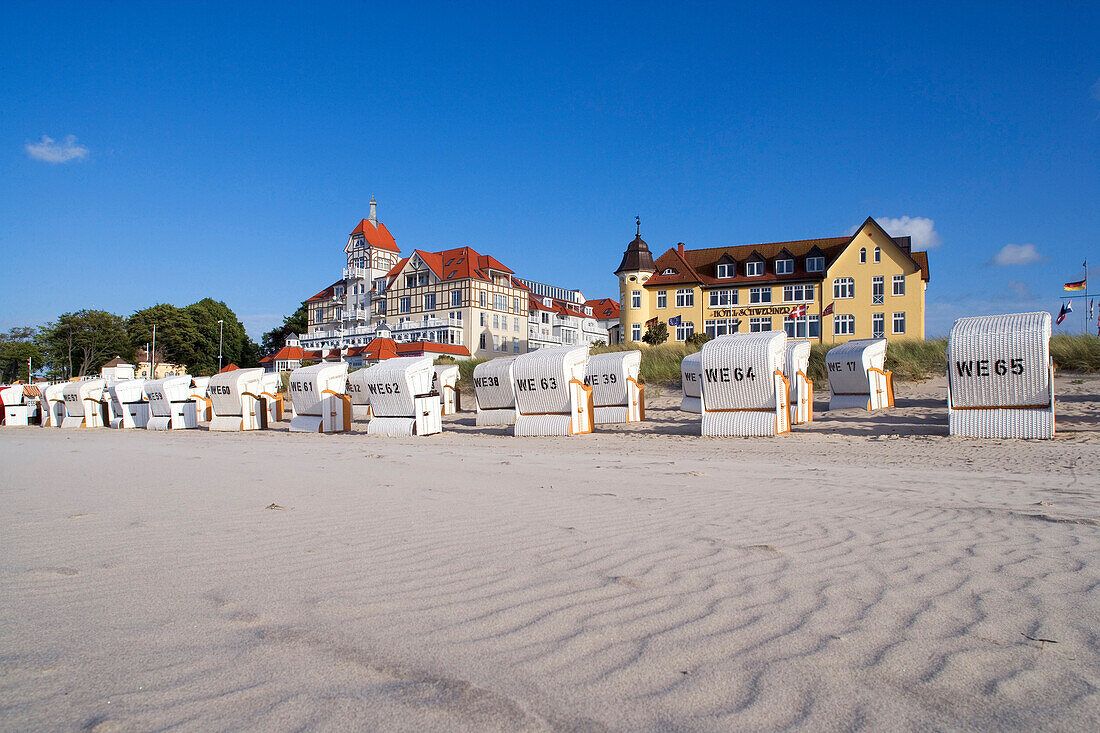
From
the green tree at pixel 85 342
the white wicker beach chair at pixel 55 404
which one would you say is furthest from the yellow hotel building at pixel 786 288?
the green tree at pixel 85 342

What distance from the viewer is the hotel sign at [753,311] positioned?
49438mm

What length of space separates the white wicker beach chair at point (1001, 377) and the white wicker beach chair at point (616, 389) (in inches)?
338

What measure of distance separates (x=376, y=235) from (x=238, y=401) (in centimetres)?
5198

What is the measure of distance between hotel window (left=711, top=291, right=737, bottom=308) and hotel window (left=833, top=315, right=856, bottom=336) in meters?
7.35

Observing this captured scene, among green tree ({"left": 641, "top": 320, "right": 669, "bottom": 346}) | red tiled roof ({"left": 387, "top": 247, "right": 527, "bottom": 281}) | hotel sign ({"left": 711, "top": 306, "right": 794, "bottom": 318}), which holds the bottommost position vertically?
green tree ({"left": 641, "top": 320, "right": 669, "bottom": 346})

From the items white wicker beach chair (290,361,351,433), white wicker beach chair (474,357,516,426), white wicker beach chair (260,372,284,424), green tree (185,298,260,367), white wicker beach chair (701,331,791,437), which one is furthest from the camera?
green tree (185,298,260,367)

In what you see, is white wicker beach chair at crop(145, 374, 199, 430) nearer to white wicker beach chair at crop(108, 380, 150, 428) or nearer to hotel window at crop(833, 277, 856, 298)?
white wicker beach chair at crop(108, 380, 150, 428)

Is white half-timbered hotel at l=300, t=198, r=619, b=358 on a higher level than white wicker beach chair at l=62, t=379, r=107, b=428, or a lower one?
higher

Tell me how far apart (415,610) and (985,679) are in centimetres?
247

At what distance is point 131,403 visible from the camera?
99.4ft

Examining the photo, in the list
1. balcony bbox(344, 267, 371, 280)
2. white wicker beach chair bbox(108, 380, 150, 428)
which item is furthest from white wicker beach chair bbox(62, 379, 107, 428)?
balcony bbox(344, 267, 371, 280)

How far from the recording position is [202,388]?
3042cm

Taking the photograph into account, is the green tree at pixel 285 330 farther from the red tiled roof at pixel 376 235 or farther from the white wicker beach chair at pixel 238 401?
the white wicker beach chair at pixel 238 401

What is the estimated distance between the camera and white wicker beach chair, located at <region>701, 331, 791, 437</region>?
15500mm
